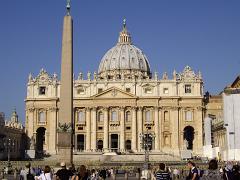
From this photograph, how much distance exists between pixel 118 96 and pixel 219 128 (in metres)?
19.2

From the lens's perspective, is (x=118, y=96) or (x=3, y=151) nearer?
(x=3, y=151)

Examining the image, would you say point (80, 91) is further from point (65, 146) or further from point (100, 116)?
point (65, 146)

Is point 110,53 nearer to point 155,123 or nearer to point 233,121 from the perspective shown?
point 155,123

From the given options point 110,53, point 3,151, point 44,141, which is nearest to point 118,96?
point 44,141

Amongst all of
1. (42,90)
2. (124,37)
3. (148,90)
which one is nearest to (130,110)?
(148,90)

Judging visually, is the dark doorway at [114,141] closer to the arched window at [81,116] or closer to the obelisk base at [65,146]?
the arched window at [81,116]

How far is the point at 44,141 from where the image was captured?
274 feet

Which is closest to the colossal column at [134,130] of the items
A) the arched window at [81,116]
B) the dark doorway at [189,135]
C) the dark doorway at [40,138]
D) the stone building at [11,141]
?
the dark doorway at [189,135]

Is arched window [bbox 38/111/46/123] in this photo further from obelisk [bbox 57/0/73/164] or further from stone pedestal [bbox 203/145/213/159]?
obelisk [bbox 57/0/73/164]

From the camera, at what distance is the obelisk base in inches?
914

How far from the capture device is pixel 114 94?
82062mm

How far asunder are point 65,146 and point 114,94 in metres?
58.7

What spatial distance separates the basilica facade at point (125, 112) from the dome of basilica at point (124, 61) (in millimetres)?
18915

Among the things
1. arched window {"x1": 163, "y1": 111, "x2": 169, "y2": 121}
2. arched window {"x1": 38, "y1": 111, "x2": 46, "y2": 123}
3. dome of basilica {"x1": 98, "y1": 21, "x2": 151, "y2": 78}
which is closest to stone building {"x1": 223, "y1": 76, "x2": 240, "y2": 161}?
arched window {"x1": 163, "y1": 111, "x2": 169, "y2": 121}
